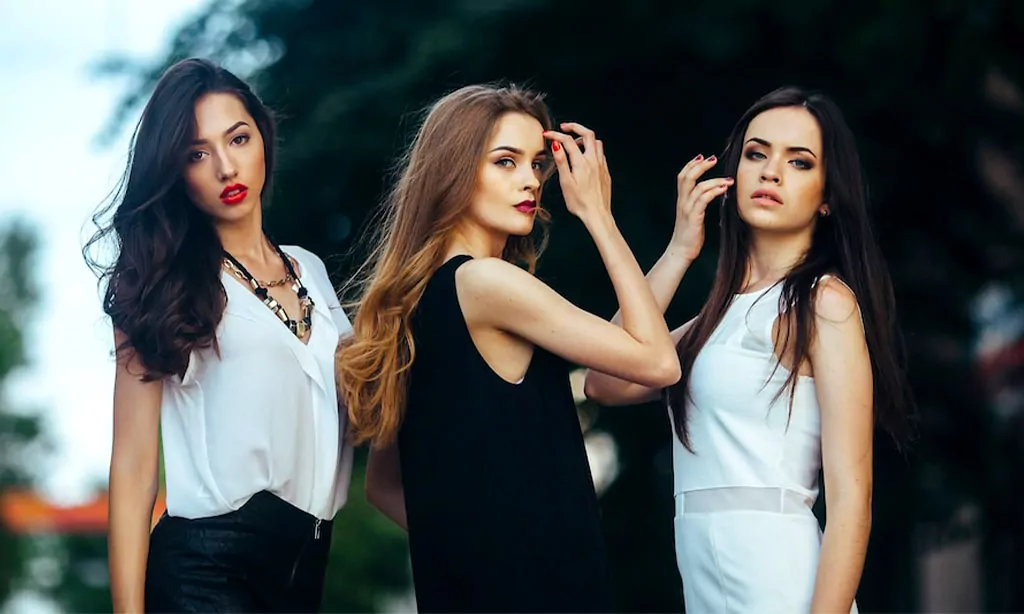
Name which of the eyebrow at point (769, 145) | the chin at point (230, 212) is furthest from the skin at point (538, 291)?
the chin at point (230, 212)

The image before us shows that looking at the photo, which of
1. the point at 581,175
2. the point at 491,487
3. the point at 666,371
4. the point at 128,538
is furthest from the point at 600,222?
the point at 128,538

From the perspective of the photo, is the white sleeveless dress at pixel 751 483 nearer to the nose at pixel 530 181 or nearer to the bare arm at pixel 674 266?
the bare arm at pixel 674 266

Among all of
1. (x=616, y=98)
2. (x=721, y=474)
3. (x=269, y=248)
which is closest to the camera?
(x=721, y=474)

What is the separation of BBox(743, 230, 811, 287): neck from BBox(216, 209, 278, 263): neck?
4.08 ft

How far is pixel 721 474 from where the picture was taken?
146 inches

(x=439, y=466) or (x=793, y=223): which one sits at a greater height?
(x=793, y=223)

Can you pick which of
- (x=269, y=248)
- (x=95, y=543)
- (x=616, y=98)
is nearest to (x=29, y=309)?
(x=95, y=543)

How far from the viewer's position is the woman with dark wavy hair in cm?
368

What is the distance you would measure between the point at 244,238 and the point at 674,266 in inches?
44.0

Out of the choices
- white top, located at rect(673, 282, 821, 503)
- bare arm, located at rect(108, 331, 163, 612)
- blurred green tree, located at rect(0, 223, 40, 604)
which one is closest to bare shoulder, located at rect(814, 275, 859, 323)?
white top, located at rect(673, 282, 821, 503)

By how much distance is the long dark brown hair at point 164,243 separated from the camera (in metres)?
3.68

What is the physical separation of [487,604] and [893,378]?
3.69ft

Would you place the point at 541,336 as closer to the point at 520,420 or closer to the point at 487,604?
the point at 520,420

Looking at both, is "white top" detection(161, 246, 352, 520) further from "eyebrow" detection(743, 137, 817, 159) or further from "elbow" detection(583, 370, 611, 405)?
"eyebrow" detection(743, 137, 817, 159)
